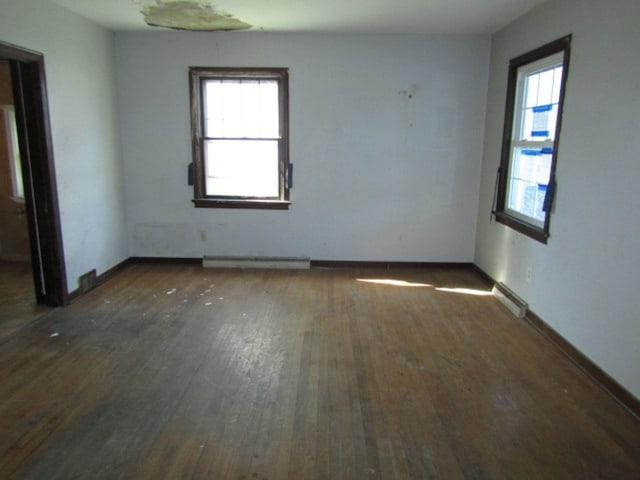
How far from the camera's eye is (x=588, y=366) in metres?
2.93

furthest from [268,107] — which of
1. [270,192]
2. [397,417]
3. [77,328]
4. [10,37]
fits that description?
[397,417]

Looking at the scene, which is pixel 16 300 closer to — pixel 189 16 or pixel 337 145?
pixel 189 16

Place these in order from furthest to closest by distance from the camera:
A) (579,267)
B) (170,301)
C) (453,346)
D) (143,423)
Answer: (170,301) → (453,346) → (579,267) → (143,423)

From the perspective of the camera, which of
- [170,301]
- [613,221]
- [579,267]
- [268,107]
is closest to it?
[613,221]

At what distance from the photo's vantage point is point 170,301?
13.6 feet

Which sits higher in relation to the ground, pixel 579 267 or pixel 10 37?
pixel 10 37

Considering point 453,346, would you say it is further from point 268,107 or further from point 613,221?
point 268,107

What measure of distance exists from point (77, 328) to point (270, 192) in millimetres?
2431

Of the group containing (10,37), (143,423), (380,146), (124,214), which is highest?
(10,37)

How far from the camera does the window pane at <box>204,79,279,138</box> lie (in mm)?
4953

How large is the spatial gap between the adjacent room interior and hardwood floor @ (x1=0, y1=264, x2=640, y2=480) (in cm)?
2

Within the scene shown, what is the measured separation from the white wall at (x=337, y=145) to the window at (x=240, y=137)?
102 millimetres

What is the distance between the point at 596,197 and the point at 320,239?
2.92 metres

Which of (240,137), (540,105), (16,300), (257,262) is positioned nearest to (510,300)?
(540,105)
